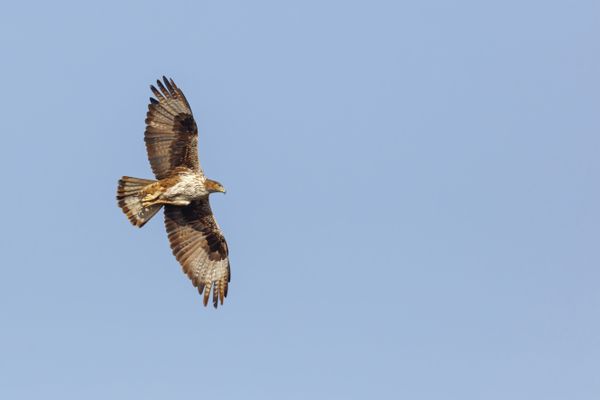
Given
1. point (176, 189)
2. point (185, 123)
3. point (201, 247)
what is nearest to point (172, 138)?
point (185, 123)

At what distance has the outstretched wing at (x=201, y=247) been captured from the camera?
2347cm

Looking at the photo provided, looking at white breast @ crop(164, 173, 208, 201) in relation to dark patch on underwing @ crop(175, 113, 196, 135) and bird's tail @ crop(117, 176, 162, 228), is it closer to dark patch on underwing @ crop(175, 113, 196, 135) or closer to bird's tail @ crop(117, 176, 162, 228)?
bird's tail @ crop(117, 176, 162, 228)

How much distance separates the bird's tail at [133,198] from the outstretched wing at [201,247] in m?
1.03

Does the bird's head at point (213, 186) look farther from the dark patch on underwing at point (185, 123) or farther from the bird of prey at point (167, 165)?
the dark patch on underwing at point (185, 123)

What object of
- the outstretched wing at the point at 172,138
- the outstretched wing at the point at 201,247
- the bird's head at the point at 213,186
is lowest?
the outstretched wing at the point at 201,247

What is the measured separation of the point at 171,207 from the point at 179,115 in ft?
6.68

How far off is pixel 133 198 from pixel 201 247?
78.1 inches

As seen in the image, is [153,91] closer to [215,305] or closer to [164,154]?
[164,154]

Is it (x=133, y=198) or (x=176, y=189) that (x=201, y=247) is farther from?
(x=133, y=198)

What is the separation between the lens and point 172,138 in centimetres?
2244

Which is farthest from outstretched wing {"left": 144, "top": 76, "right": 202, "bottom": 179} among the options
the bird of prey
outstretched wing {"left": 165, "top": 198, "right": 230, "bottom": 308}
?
outstretched wing {"left": 165, "top": 198, "right": 230, "bottom": 308}

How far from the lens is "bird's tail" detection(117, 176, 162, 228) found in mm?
22375

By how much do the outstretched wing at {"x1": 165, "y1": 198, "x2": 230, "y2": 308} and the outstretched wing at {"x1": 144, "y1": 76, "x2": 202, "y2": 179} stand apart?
1273mm

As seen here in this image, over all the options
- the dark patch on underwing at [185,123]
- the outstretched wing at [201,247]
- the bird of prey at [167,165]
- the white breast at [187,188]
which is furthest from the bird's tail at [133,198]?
the dark patch on underwing at [185,123]
